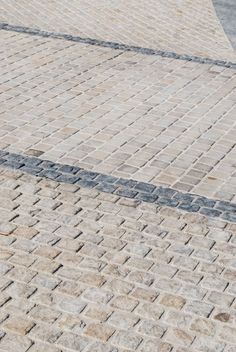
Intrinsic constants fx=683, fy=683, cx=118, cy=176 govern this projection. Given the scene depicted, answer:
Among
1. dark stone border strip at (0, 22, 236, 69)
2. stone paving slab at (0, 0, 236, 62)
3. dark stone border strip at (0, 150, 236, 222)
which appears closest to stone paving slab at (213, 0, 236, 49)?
stone paving slab at (0, 0, 236, 62)

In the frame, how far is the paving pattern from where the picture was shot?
4949 millimetres

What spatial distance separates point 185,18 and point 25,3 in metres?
3.25

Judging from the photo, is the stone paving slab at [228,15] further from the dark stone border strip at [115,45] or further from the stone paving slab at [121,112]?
the stone paving slab at [121,112]

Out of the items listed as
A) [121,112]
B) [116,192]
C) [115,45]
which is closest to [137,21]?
[115,45]

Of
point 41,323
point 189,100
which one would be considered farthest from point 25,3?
point 41,323

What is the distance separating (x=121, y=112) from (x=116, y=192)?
230 cm

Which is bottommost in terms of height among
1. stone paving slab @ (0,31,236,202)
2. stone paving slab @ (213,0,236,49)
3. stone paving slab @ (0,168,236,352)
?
stone paving slab @ (0,168,236,352)

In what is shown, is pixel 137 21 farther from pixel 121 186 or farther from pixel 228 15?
pixel 121 186

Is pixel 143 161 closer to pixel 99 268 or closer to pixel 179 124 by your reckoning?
pixel 179 124

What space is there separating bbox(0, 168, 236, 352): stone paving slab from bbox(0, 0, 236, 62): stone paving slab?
5399mm

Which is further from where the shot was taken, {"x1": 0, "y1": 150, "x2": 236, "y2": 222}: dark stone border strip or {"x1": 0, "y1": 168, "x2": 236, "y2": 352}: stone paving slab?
{"x1": 0, "y1": 150, "x2": 236, "y2": 222}: dark stone border strip

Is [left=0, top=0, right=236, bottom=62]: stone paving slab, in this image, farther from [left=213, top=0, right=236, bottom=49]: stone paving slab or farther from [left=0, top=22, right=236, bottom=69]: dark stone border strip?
[left=0, top=22, right=236, bottom=69]: dark stone border strip

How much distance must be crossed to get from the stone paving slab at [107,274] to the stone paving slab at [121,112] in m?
0.73

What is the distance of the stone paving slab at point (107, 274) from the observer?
4785mm
